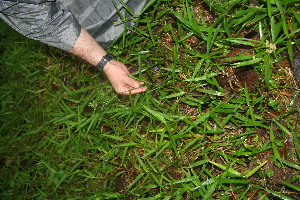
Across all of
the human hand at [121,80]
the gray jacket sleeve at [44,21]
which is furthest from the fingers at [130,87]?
the gray jacket sleeve at [44,21]

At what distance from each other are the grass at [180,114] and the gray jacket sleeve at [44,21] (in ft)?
1.77

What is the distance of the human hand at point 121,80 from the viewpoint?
2.40 meters

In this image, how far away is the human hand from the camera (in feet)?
7.86

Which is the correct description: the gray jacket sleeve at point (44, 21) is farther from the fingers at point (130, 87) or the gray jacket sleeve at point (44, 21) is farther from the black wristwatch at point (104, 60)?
the fingers at point (130, 87)

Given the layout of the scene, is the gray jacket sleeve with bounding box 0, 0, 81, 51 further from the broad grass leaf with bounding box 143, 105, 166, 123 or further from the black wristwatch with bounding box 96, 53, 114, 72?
the broad grass leaf with bounding box 143, 105, 166, 123

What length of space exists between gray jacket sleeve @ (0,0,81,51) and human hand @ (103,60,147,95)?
371mm

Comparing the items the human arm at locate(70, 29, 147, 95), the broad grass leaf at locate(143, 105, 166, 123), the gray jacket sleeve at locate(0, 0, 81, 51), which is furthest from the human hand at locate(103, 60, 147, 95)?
the gray jacket sleeve at locate(0, 0, 81, 51)

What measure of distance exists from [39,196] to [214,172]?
1.90 m

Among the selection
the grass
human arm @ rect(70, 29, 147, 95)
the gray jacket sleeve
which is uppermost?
the gray jacket sleeve

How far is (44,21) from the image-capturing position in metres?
2.18

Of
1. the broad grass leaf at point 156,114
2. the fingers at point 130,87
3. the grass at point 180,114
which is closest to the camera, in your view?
the grass at point 180,114

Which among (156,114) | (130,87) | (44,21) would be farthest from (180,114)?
(44,21)

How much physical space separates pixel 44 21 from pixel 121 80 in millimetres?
766

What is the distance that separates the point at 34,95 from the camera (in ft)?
10.2
